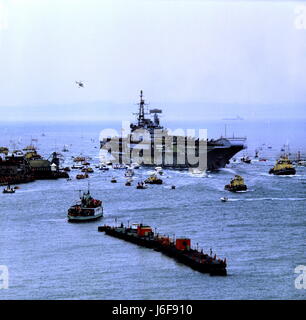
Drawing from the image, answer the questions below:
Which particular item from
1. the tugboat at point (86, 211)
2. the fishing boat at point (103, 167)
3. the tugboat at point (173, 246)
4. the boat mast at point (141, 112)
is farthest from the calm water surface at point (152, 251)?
the boat mast at point (141, 112)

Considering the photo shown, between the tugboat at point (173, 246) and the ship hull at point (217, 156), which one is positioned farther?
the ship hull at point (217, 156)

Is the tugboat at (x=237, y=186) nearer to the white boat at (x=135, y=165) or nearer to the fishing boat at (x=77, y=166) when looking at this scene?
the white boat at (x=135, y=165)

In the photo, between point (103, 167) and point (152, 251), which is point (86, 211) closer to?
point (152, 251)

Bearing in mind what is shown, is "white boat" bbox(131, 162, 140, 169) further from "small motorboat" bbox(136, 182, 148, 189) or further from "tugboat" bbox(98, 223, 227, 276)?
"tugboat" bbox(98, 223, 227, 276)

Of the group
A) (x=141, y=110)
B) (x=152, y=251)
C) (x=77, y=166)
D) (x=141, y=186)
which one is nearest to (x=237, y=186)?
(x=141, y=186)
